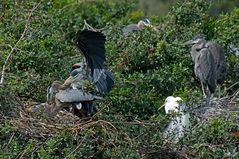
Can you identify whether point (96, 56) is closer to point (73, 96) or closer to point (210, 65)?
point (73, 96)

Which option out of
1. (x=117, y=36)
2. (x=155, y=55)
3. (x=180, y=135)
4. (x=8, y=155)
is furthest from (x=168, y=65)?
(x=8, y=155)

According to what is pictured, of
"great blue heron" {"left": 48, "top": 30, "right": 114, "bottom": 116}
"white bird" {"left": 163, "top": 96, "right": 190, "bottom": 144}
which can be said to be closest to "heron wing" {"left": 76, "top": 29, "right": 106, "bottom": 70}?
"great blue heron" {"left": 48, "top": 30, "right": 114, "bottom": 116}

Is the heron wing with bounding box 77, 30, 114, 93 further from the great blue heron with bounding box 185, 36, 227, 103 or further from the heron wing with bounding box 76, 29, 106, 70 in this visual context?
the great blue heron with bounding box 185, 36, 227, 103

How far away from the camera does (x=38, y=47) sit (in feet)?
35.6

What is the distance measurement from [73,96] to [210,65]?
2.49m

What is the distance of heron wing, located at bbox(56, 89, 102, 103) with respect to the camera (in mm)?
9068

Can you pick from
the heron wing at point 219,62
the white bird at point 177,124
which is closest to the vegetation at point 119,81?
the white bird at point 177,124

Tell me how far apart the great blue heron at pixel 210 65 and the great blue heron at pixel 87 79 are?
1842mm

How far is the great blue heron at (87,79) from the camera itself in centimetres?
909

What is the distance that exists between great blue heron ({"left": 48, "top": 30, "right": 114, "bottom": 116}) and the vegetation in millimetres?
172

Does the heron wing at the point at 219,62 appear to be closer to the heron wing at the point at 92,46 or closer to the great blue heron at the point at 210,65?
the great blue heron at the point at 210,65

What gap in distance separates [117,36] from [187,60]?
3.69 feet

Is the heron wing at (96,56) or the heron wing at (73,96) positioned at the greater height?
the heron wing at (96,56)

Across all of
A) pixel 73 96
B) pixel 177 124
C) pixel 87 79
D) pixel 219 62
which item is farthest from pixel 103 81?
pixel 219 62
